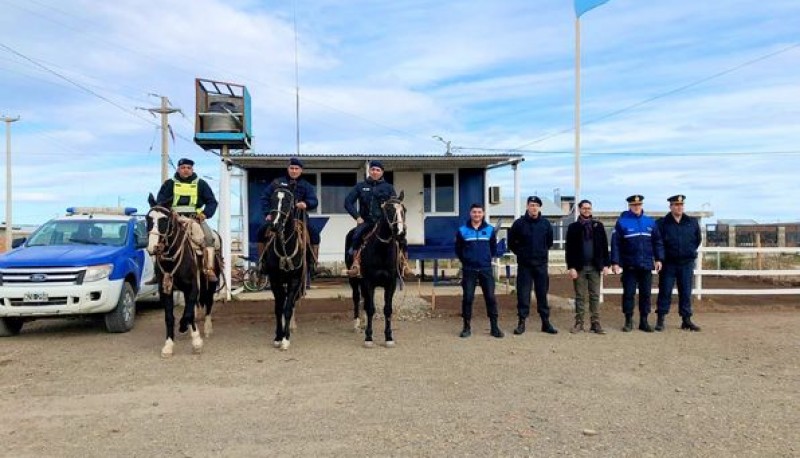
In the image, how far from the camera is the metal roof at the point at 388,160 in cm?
1359

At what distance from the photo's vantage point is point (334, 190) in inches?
611

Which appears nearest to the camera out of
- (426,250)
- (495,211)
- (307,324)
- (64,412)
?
(64,412)

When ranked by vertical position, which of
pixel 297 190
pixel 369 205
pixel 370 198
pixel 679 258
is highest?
pixel 297 190

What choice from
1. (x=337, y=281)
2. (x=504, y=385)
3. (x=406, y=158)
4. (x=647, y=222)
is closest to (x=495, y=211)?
(x=337, y=281)

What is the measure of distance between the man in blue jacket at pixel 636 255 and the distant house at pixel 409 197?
5.55 m

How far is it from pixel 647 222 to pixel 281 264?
5.64 metres

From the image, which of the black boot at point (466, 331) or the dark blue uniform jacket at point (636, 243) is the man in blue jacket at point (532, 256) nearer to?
the black boot at point (466, 331)

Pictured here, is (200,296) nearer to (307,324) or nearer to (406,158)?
(307,324)

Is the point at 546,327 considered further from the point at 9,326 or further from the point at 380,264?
the point at 9,326

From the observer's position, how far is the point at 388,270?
837 centimetres

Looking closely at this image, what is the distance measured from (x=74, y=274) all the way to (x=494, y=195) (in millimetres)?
10357

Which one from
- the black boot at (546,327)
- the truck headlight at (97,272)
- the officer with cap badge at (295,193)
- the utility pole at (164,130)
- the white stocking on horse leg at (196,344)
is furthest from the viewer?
the utility pole at (164,130)

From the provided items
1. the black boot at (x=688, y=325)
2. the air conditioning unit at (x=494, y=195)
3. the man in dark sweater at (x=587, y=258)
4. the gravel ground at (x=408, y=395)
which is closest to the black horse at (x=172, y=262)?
the gravel ground at (x=408, y=395)

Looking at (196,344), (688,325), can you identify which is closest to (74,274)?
(196,344)
